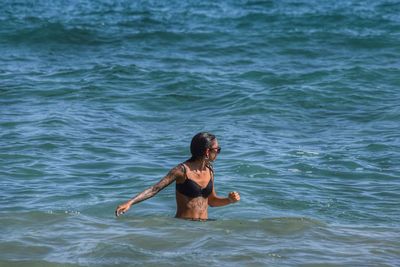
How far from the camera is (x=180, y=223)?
8914 mm

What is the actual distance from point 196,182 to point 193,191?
0.09 meters

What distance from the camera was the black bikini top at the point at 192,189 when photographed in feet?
28.8

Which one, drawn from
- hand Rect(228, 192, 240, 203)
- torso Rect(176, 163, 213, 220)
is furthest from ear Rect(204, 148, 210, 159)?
hand Rect(228, 192, 240, 203)

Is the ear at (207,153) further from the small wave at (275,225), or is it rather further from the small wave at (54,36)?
the small wave at (54,36)

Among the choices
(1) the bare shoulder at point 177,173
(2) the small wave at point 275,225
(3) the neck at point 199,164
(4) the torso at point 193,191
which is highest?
(3) the neck at point 199,164

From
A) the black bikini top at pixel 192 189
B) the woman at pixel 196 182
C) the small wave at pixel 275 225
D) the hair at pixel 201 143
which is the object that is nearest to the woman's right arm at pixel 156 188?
the woman at pixel 196 182

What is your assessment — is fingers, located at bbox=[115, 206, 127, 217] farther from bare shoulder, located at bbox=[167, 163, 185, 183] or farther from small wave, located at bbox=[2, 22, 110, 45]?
small wave, located at bbox=[2, 22, 110, 45]

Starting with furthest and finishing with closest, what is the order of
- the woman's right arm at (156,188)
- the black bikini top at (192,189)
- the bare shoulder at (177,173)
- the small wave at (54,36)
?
the small wave at (54,36)
the black bikini top at (192,189)
the bare shoulder at (177,173)
the woman's right arm at (156,188)

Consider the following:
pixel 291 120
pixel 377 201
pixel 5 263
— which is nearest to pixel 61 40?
pixel 291 120

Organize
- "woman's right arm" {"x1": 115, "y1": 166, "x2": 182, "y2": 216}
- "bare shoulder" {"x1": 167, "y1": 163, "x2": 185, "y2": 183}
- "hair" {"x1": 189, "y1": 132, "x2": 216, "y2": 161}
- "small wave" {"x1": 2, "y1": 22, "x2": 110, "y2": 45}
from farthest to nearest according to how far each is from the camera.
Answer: "small wave" {"x1": 2, "y1": 22, "x2": 110, "y2": 45}, "bare shoulder" {"x1": 167, "y1": 163, "x2": 185, "y2": 183}, "hair" {"x1": 189, "y1": 132, "x2": 216, "y2": 161}, "woman's right arm" {"x1": 115, "y1": 166, "x2": 182, "y2": 216}

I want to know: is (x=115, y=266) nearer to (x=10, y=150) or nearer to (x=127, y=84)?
(x=10, y=150)

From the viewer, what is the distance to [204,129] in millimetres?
13984

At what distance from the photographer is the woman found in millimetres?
8570

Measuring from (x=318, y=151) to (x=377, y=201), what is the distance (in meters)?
2.29
